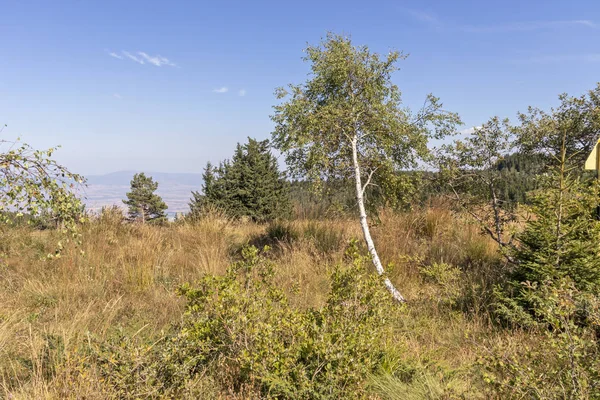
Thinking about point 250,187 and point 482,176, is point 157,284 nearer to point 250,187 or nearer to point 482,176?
point 482,176

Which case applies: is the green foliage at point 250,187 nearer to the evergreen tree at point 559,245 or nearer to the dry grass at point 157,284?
the dry grass at point 157,284

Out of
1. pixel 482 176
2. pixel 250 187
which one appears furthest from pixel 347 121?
pixel 250 187

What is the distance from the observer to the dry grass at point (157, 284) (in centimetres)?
269

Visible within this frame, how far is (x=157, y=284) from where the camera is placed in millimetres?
5230

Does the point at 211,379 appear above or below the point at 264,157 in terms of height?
below

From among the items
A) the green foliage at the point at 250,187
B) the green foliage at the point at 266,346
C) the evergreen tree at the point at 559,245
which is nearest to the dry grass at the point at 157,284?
the green foliage at the point at 266,346

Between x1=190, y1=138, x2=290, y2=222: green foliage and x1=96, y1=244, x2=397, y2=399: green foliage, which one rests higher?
x1=190, y1=138, x2=290, y2=222: green foliage

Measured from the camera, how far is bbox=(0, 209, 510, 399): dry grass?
2.69 m

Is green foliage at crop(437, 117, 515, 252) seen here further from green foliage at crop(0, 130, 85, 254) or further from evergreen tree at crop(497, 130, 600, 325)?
green foliage at crop(0, 130, 85, 254)

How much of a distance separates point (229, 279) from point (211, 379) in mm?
694

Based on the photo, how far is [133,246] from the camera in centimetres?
657

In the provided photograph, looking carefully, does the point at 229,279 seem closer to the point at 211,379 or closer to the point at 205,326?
the point at 205,326

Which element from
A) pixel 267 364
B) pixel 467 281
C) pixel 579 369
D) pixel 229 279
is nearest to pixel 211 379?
pixel 267 364

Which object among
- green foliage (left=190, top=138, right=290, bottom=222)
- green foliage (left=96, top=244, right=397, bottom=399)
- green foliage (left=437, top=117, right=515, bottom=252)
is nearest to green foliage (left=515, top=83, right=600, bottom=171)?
green foliage (left=437, top=117, right=515, bottom=252)
